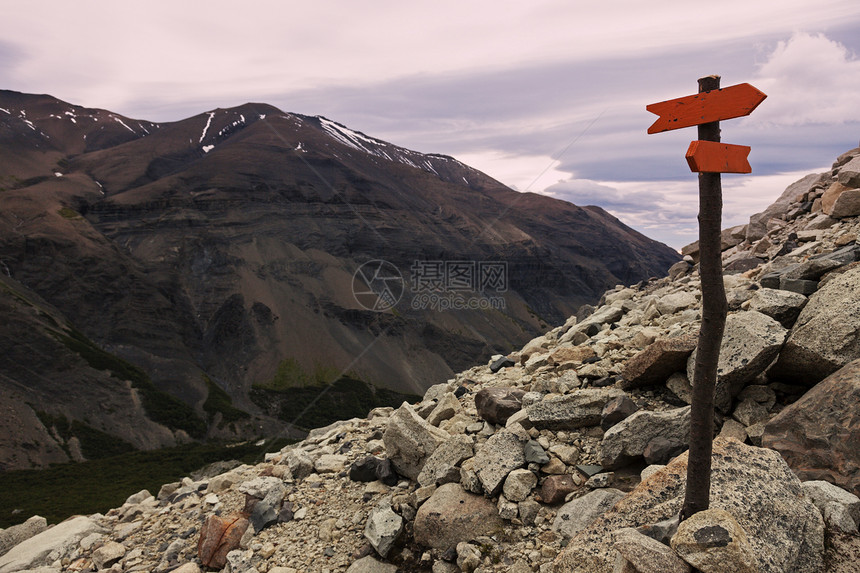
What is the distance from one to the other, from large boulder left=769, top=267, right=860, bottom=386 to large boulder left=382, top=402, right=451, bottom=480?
6.96 meters

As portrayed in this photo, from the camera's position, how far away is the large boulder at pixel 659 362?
9438 mm

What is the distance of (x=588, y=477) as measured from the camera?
8.53m

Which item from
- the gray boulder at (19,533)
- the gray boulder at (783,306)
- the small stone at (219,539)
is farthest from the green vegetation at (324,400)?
the gray boulder at (783,306)

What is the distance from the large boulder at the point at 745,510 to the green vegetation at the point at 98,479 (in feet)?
222

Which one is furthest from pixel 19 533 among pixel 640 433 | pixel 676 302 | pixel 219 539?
pixel 676 302

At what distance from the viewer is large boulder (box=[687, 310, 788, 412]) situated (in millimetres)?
8404

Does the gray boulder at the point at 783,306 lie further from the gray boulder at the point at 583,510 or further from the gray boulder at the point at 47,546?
the gray boulder at the point at 47,546

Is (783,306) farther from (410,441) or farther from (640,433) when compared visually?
(410,441)

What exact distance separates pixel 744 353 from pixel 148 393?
139498mm

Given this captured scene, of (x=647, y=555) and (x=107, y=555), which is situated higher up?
(x=647, y=555)

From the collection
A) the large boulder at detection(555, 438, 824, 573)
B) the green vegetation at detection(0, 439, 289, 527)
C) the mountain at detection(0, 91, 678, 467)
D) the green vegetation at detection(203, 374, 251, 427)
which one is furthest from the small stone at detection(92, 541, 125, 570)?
the green vegetation at detection(203, 374, 251, 427)

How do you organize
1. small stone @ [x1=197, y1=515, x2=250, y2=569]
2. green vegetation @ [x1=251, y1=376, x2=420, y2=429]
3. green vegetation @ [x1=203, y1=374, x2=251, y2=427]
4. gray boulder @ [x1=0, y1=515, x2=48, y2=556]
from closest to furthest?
small stone @ [x1=197, y1=515, x2=250, y2=569]
gray boulder @ [x1=0, y1=515, x2=48, y2=556]
green vegetation @ [x1=203, y1=374, x2=251, y2=427]
green vegetation @ [x1=251, y1=376, x2=420, y2=429]

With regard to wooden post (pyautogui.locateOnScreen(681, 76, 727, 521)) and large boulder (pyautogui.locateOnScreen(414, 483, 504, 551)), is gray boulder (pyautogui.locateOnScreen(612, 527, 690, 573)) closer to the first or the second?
wooden post (pyautogui.locateOnScreen(681, 76, 727, 521))

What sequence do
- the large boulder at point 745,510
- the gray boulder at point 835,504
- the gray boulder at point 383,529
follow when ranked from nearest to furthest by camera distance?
the large boulder at point 745,510
the gray boulder at point 835,504
the gray boulder at point 383,529
